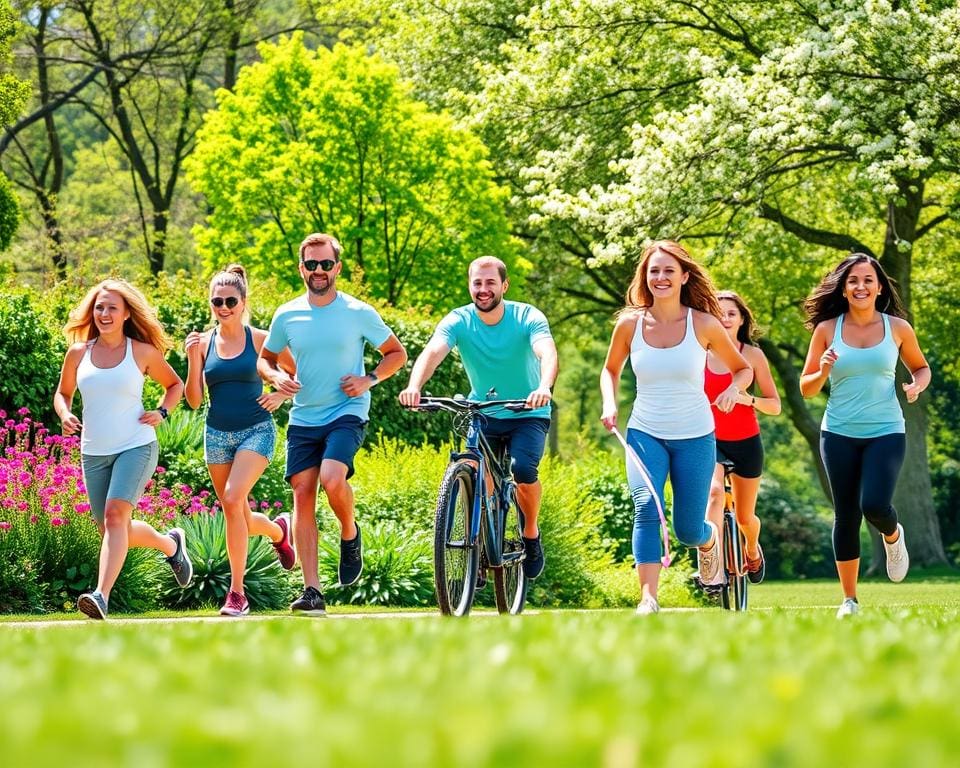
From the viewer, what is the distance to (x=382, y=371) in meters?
10.2

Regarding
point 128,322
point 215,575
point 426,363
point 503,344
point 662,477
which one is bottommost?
point 215,575

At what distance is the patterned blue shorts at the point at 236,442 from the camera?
10.4m

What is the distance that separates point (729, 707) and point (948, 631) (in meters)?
3.05

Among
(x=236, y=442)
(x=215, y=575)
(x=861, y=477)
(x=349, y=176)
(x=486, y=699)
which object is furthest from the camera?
(x=349, y=176)

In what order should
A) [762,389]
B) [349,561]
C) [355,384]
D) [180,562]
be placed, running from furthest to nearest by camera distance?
[762,389]
[180,562]
[349,561]
[355,384]

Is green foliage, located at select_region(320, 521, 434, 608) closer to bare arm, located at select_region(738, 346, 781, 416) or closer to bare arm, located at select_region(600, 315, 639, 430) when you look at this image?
bare arm, located at select_region(738, 346, 781, 416)

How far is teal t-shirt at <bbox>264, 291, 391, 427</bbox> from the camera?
1006cm

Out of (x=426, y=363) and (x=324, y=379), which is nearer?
(x=426, y=363)

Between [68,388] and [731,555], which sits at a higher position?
[68,388]

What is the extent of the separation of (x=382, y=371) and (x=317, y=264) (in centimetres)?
80

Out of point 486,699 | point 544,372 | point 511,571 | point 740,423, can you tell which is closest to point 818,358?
point 740,423

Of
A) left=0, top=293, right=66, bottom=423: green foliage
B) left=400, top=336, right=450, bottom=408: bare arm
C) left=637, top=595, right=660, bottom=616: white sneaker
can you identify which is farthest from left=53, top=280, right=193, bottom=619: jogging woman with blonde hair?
left=0, top=293, right=66, bottom=423: green foliage

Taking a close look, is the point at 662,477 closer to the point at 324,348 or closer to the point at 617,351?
the point at 617,351

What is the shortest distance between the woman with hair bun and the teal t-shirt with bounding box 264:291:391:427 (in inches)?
10.5
